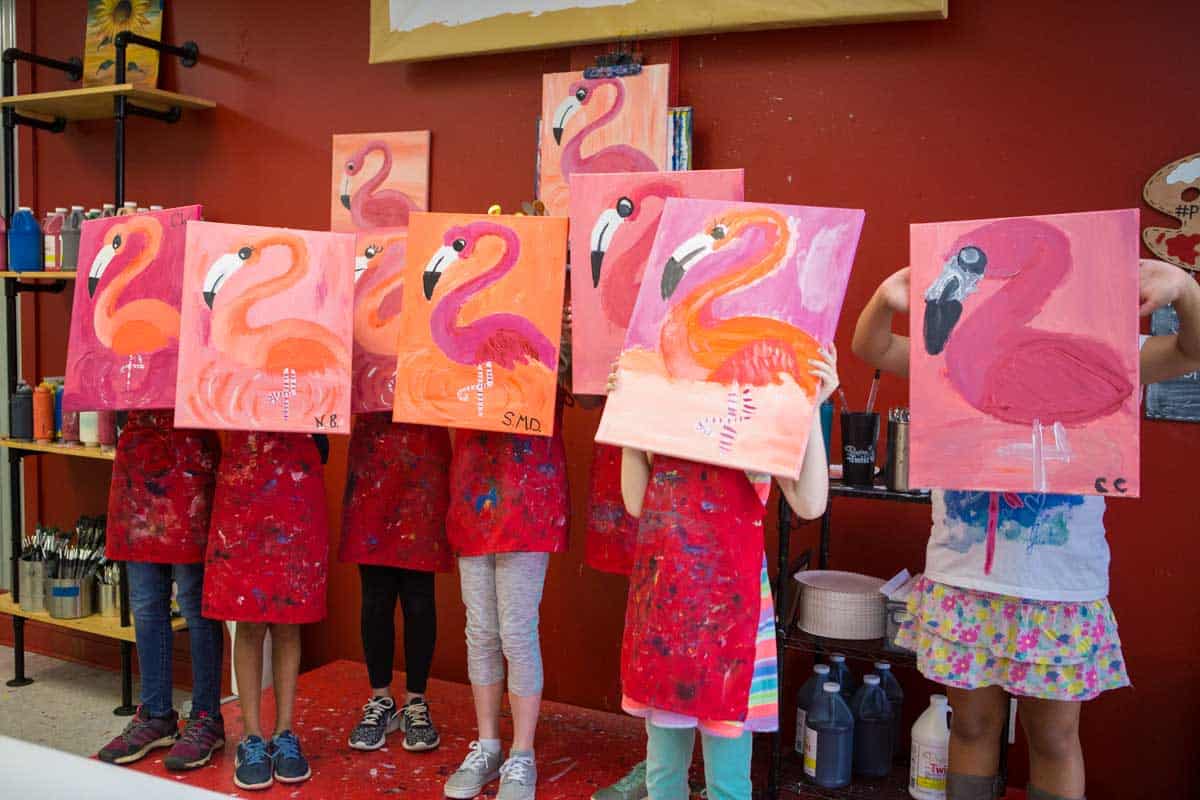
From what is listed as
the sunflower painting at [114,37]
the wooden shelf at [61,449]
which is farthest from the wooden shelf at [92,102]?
the wooden shelf at [61,449]

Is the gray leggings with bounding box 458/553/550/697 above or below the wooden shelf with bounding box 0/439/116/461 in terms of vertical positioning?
below

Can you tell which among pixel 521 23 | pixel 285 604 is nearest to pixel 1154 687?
pixel 285 604

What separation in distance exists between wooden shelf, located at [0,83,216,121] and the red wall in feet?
0.64

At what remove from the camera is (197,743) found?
2627 millimetres

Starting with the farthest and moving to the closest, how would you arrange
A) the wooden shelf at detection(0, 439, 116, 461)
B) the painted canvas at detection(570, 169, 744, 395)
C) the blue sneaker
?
1. the wooden shelf at detection(0, 439, 116, 461)
2. the blue sneaker
3. the painted canvas at detection(570, 169, 744, 395)

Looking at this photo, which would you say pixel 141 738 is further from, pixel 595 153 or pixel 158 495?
pixel 595 153

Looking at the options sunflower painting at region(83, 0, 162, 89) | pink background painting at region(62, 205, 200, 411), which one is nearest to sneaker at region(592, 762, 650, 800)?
pink background painting at region(62, 205, 200, 411)

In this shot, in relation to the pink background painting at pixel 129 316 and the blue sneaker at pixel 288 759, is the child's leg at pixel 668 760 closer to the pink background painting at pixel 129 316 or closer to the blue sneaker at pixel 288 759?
the blue sneaker at pixel 288 759

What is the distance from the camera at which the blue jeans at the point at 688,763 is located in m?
1.74

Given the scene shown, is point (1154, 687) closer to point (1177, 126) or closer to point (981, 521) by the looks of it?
point (981, 521)

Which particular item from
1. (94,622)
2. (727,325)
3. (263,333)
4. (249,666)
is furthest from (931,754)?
(94,622)

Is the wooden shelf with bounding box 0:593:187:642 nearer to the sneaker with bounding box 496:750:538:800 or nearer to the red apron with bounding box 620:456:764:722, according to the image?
the sneaker with bounding box 496:750:538:800

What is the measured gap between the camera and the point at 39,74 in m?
4.07

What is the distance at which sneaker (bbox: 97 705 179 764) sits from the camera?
Answer: 8.70 ft
